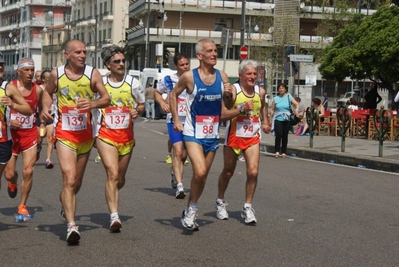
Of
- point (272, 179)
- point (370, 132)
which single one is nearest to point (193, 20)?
point (370, 132)

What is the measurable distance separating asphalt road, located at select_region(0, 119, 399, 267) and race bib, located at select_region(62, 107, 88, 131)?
110 centimetres

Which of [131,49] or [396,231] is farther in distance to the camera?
[131,49]

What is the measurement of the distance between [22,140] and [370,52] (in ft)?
83.1

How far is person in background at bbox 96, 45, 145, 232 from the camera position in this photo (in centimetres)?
960

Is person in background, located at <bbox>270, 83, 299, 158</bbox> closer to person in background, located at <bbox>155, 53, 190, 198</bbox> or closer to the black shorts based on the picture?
person in background, located at <bbox>155, 53, 190, 198</bbox>

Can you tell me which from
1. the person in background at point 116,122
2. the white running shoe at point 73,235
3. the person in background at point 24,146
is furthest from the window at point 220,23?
the white running shoe at point 73,235

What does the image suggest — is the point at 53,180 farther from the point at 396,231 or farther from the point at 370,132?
the point at 370,132

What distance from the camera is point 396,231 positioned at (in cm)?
1002

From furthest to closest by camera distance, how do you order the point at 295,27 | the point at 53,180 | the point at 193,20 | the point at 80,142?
the point at 193,20 < the point at 295,27 < the point at 53,180 < the point at 80,142

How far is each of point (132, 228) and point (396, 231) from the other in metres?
2.86

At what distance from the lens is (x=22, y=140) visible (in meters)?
10.6

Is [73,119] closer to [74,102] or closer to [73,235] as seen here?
[74,102]

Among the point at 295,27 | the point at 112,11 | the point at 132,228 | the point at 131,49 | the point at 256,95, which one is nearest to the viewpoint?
the point at 132,228

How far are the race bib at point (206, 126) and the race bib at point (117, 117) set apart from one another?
818 millimetres
